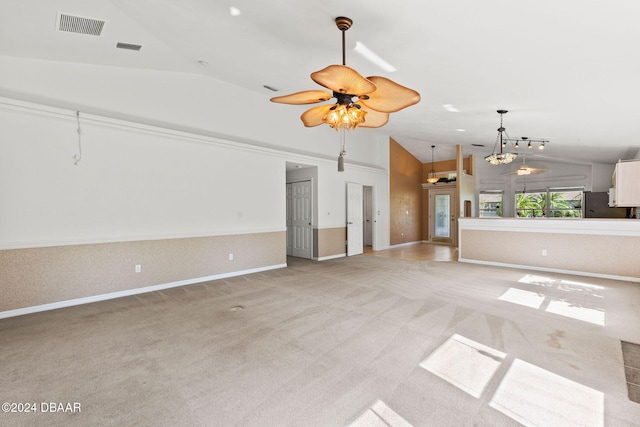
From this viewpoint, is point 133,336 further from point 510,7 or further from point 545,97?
point 545,97

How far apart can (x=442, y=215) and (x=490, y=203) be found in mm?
2074

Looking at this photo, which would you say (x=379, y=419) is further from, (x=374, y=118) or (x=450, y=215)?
(x=450, y=215)

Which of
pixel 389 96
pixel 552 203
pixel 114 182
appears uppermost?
pixel 389 96

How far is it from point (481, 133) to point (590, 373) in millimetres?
6115

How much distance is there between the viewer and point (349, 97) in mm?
2811

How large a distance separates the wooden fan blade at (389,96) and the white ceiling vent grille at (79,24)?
3.14 metres

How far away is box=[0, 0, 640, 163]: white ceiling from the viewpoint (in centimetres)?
274


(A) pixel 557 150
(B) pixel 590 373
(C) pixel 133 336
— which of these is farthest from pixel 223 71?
(A) pixel 557 150

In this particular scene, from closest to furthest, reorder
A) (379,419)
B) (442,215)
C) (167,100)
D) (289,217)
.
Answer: (379,419)
(167,100)
(289,217)
(442,215)

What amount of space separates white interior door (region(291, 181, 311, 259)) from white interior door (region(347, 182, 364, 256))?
1.22m

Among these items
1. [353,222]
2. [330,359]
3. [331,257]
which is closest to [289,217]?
[331,257]

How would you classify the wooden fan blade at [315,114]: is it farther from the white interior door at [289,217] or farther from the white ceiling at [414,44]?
the white interior door at [289,217]

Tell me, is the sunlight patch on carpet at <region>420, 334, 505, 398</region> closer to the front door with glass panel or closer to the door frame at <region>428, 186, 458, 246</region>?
the door frame at <region>428, 186, 458, 246</region>

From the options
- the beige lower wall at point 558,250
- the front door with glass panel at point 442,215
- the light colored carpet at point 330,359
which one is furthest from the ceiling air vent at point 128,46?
the front door with glass panel at point 442,215
